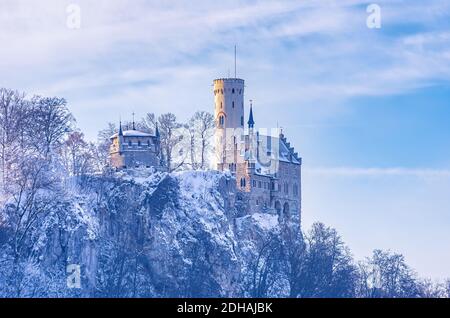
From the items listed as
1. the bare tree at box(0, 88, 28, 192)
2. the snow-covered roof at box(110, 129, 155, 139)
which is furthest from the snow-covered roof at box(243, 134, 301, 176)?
the bare tree at box(0, 88, 28, 192)

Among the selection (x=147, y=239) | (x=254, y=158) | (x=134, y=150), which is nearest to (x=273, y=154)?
(x=254, y=158)

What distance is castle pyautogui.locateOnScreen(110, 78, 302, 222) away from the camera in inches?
5015

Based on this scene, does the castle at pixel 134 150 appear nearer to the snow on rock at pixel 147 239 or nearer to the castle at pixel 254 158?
the snow on rock at pixel 147 239

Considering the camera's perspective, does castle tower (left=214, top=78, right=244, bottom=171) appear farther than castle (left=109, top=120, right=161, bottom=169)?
Yes

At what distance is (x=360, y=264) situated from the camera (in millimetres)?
131250

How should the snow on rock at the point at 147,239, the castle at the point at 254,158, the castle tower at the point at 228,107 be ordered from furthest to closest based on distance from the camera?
the castle tower at the point at 228,107 → the castle at the point at 254,158 → the snow on rock at the point at 147,239

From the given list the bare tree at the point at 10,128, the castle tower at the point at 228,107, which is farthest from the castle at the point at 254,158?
the bare tree at the point at 10,128

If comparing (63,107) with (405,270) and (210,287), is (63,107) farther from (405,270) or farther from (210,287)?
(405,270)

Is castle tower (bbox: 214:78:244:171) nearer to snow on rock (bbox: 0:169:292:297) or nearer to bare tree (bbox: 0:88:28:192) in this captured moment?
snow on rock (bbox: 0:169:292:297)

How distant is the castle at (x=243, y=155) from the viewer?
127375 mm
